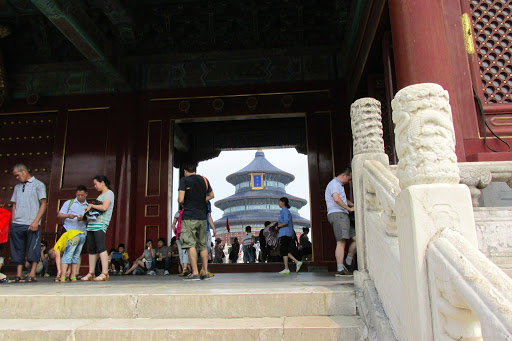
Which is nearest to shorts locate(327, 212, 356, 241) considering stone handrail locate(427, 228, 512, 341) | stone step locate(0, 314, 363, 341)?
stone step locate(0, 314, 363, 341)

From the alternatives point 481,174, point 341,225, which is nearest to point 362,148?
point 481,174

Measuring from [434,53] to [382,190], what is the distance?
2.27 m

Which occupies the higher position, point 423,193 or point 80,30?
point 80,30

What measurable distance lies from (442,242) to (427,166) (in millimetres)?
392

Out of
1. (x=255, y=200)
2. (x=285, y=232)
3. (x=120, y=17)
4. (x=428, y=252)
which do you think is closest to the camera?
(x=428, y=252)

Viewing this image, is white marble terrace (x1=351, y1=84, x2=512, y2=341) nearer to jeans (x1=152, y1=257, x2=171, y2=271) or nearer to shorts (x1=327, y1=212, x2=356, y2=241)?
shorts (x1=327, y1=212, x2=356, y2=241)

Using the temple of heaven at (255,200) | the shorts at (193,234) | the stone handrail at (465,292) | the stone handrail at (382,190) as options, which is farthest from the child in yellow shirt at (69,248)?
the temple of heaven at (255,200)

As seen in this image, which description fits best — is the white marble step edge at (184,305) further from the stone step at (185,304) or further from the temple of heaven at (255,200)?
the temple of heaven at (255,200)

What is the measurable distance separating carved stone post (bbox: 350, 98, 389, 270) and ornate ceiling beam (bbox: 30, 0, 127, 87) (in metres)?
4.96

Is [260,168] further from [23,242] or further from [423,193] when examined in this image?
[423,193]

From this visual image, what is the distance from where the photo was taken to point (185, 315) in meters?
3.05

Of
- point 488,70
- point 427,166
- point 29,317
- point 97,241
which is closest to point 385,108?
point 488,70

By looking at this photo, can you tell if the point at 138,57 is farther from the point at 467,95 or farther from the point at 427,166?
the point at 427,166

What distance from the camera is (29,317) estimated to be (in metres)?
3.21
